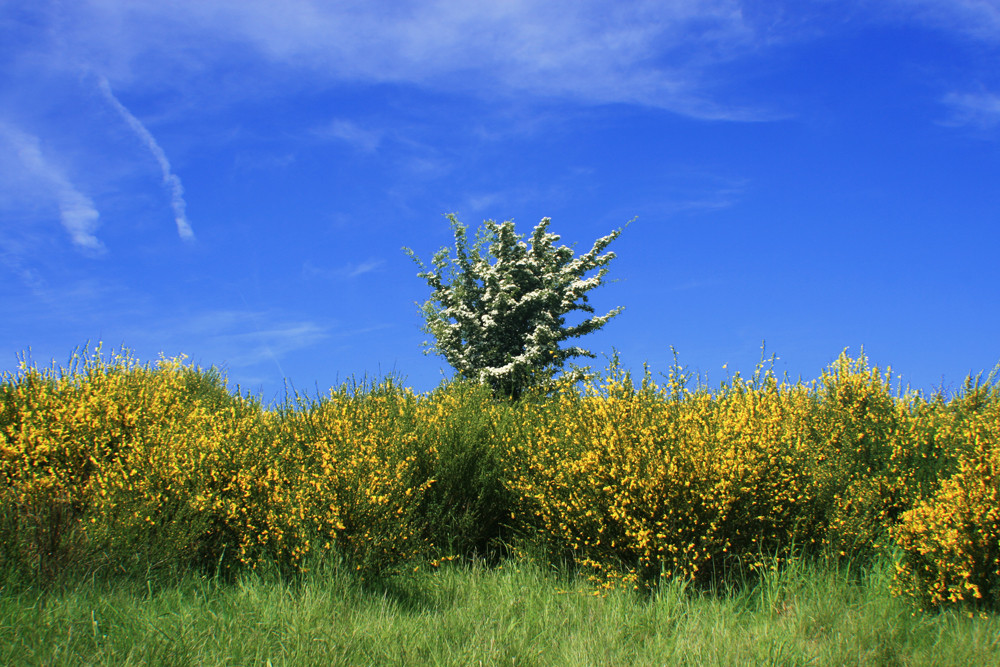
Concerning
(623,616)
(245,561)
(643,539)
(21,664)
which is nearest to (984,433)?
(643,539)

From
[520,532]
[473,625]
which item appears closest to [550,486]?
[520,532]

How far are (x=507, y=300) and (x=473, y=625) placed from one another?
55.1 feet

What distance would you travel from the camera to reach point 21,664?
174 inches

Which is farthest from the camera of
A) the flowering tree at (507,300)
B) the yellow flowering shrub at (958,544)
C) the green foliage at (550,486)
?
the flowering tree at (507,300)

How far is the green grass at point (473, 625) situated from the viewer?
15.5ft

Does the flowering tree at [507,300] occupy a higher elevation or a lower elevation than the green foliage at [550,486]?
higher

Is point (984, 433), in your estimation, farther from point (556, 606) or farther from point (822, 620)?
point (556, 606)

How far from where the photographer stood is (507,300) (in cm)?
2189

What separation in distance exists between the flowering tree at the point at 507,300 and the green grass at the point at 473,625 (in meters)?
15.4

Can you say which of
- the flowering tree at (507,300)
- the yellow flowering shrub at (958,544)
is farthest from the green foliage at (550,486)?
the flowering tree at (507,300)

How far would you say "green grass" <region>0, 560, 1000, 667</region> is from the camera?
186 inches

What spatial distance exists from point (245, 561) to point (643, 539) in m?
3.55

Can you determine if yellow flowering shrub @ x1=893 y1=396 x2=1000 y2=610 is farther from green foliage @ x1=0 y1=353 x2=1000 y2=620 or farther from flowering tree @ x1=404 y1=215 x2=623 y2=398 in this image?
flowering tree @ x1=404 y1=215 x2=623 y2=398

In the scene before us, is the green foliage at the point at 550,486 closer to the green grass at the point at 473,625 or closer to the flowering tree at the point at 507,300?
the green grass at the point at 473,625
